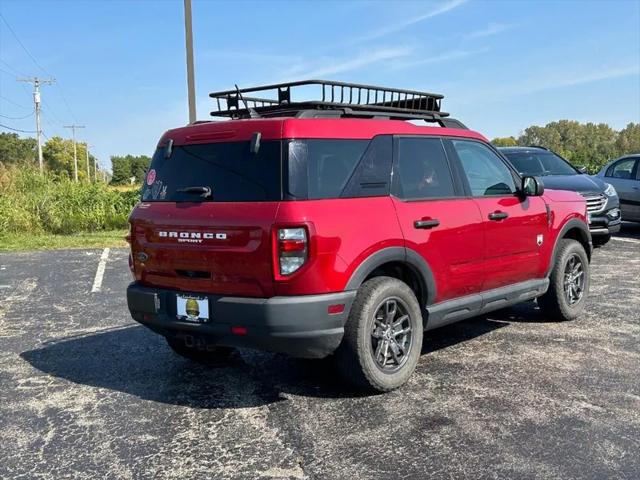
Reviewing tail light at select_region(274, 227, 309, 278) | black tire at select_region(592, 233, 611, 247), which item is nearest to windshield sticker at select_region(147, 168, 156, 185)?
tail light at select_region(274, 227, 309, 278)

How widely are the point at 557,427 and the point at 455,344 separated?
1.86m

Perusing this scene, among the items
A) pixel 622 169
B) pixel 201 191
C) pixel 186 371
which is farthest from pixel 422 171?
pixel 622 169

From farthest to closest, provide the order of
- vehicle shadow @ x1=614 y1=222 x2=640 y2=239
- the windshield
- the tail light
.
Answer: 1. vehicle shadow @ x1=614 y1=222 x2=640 y2=239
2. the windshield
3. the tail light

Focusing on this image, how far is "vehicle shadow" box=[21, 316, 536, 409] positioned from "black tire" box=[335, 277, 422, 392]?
0.80 feet

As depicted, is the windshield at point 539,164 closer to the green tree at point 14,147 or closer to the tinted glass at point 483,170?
the tinted glass at point 483,170

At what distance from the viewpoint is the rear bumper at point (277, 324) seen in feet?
12.1

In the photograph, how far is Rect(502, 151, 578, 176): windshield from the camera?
1065cm

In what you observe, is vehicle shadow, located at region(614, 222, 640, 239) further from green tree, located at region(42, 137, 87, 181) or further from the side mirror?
green tree, located at region(42, 137, 87, 181)

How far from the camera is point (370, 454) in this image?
333cm

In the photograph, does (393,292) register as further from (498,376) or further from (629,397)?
(629,397)

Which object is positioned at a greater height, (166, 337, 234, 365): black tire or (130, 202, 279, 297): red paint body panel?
(130, 202, 279, 297): red paint body panel

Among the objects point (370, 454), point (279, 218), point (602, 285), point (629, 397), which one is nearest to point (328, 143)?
point (279, 218)

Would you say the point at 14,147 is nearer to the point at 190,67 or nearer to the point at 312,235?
the point at 190,67

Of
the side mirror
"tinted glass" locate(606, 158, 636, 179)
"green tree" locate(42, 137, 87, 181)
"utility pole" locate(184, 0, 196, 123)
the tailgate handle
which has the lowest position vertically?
the tailgate handle
